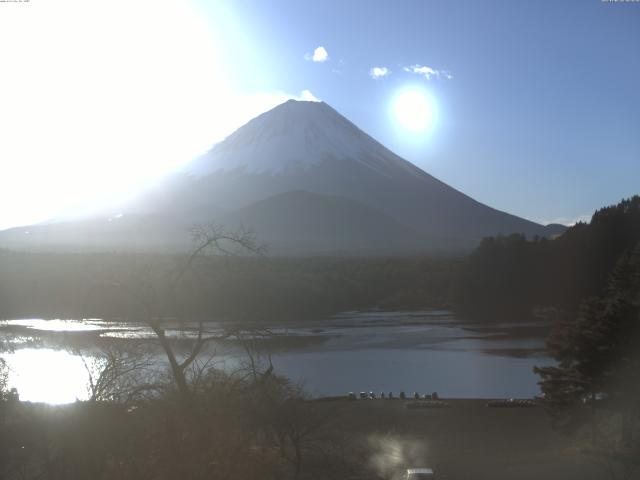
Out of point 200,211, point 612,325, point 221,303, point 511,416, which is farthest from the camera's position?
point 200,211

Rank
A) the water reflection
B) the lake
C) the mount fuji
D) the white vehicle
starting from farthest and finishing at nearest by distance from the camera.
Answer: the mount fuji → the lake → the water reflection → the white vehicle

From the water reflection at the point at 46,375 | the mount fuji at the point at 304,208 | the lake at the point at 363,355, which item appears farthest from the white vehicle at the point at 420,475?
the mount fuji at the point at 304,208

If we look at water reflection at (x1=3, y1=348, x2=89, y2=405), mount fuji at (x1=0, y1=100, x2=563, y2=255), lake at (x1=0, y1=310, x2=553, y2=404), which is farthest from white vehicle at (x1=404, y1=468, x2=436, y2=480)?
mount fuji at (x1=0, y1=100, x2=563, y2=255)

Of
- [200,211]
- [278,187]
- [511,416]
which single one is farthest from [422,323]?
[278,187]

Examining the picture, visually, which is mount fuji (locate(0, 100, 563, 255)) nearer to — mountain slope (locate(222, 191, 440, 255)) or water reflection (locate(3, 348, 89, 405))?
mountain slope (locate(222, 191, 440, 255))

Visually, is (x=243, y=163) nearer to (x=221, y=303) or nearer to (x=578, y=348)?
(x=221, y=303)

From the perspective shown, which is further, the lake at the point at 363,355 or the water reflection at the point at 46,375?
the lake at the point at 363,355

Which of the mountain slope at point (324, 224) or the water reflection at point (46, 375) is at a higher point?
the mountain slope at point (324, 224)

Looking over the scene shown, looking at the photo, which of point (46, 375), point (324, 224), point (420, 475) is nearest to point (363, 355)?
point (46, 375)

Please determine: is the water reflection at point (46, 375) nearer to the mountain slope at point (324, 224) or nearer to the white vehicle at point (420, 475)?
the white vehicle at point (420, 475)
